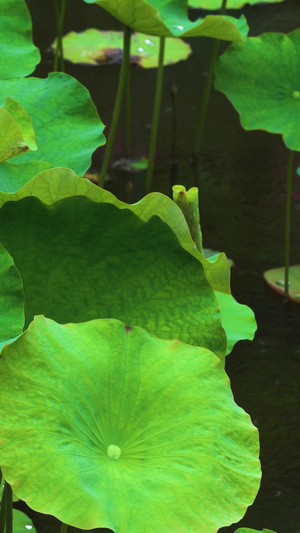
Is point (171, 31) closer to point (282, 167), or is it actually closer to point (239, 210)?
point (239, 210)

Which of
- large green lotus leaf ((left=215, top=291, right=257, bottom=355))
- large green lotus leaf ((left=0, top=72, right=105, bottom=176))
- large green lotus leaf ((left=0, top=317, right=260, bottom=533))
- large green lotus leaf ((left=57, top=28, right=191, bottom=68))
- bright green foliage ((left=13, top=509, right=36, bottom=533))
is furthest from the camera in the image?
large green lotus leaf ((left=57, top=28, right=191, bottom=68))

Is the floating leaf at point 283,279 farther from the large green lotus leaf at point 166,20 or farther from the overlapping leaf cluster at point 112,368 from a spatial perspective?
the overlapping leaf cluster at point 112,368

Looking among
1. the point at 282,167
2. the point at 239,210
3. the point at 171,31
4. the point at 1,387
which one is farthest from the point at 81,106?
the point at 282,167

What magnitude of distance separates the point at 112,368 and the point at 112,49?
2364 mm

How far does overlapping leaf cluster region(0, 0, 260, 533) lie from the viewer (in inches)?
26.1

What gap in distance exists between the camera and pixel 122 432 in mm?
710

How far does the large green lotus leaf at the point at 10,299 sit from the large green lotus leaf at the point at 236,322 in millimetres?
337

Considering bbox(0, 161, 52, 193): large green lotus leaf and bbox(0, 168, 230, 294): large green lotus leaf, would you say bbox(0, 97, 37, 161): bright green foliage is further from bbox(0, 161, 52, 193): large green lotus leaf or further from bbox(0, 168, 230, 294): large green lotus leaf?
bbox(0, 161, 52, 193): large green lotus leaf

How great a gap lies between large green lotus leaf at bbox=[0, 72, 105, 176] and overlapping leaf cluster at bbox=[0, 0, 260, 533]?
0.77 ft

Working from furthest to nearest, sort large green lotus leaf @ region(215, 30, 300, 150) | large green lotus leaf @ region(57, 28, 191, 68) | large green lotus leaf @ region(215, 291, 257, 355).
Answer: large green lotus leaf @ region(57, 28, 191, 68) < large green lotus leaf @ region(215, 30, 300, 150) < large green lotus leaf @ region(215, 291, 257, 355)

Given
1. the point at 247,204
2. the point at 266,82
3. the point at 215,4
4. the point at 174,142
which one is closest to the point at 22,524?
the point at 266,82

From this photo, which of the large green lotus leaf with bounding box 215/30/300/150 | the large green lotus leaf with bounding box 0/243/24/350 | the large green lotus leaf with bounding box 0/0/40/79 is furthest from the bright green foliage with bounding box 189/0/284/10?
the large green lotus leaf with bounding box 0/243/24/350

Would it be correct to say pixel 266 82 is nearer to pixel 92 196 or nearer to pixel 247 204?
pixel 247 204

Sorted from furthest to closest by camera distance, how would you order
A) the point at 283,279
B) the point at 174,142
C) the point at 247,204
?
the point at 174,142 → the point at 247,204 → the point at 283,279
